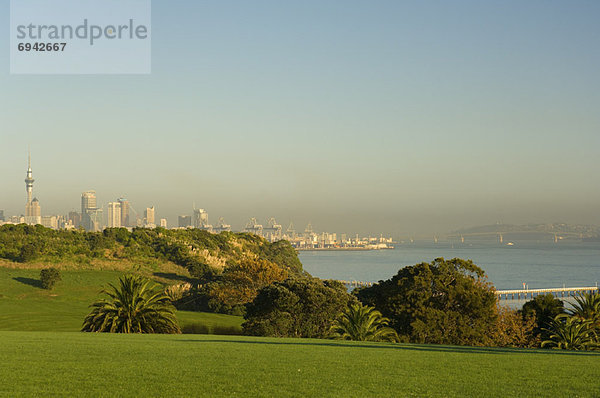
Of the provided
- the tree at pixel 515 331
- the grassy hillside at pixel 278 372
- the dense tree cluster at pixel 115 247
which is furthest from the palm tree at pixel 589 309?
the dense tree cluster at pixel 115 247

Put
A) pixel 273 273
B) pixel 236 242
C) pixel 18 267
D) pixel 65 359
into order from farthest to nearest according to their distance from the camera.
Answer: pixel 236 242, pixel 18 267, pixel 273 273, pixel 65 359

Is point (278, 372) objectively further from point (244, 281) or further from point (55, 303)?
point (244, 281)

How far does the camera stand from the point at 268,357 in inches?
523

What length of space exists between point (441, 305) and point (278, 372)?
2537 cm

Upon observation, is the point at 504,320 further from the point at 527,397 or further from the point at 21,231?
the point at 21,231

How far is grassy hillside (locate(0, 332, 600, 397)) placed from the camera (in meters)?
8.99

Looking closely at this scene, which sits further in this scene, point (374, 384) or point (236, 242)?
point (236, 242)

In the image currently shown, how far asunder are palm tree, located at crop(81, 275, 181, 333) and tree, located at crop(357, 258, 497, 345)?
528 inches

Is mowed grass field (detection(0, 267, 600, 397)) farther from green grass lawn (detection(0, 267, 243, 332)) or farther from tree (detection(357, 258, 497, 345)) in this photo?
green grass lawn (detection(0, 267, 243, 332))

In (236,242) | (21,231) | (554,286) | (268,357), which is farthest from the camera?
(554,286)

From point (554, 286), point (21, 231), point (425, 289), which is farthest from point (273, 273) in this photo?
point (554, 286)

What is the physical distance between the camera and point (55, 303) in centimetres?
4662

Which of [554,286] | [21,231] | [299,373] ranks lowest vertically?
[554,286]

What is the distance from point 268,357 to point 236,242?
321ft
